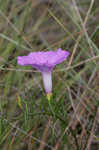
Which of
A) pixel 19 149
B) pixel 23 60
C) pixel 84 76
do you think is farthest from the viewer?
pixel 84 76

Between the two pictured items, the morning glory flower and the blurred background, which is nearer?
the morning glory flower

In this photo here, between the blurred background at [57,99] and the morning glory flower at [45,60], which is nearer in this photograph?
the morning glory flower at [45,60]

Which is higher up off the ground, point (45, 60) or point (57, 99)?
point (45, 60)

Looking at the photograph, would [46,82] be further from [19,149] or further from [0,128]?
[19,149]

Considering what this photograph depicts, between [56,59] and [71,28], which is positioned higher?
[71,28]

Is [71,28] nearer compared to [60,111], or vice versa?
[60,111]

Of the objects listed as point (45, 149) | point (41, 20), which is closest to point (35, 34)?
point (41, 20)

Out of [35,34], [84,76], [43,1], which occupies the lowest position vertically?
[84,76]

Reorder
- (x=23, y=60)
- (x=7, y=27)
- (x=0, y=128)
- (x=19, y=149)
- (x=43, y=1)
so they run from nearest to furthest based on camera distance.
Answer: (x=23, y=60)
(x=0, y=128)
(x=19, y=149)
(x=7, y=27)
(x=43, y=1)

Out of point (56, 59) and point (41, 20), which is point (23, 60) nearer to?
point (56, 59)
